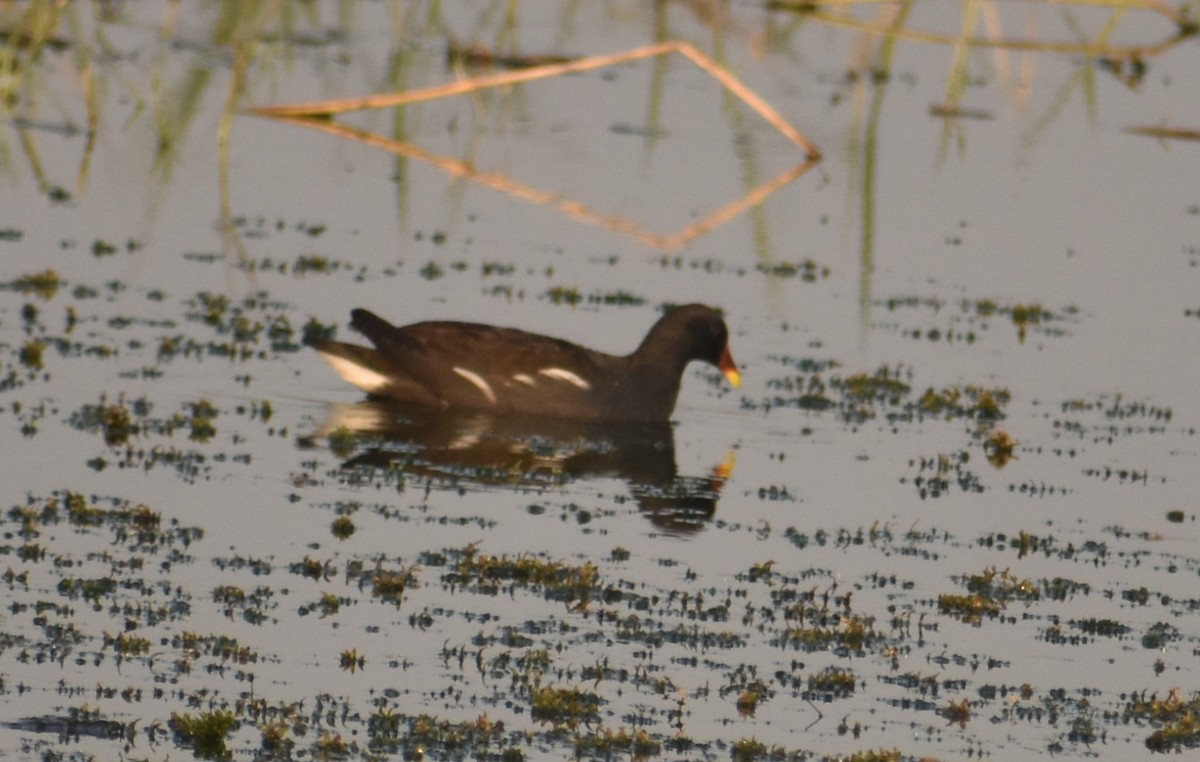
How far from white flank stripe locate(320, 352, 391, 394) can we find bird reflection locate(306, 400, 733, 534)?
0.13m

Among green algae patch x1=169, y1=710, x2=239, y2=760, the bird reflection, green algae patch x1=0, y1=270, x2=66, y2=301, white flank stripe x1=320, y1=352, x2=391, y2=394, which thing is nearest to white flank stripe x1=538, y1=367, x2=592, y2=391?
the bird reflection

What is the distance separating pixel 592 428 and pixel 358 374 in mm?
1528

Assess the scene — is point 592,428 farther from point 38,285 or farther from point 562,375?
point 38,285

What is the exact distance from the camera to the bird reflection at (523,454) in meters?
13.6

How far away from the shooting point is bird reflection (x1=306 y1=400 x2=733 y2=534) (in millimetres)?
13648

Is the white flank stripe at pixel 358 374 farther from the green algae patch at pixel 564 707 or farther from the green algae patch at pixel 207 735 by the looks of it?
the green algae patch at pixel 207 735

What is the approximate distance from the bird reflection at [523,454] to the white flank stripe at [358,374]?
13cm

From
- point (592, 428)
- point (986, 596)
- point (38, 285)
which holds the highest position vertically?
point (38, 285)

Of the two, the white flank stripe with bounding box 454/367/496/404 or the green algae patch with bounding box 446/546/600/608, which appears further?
the white flank stripe with bounding box 454/367/496/404

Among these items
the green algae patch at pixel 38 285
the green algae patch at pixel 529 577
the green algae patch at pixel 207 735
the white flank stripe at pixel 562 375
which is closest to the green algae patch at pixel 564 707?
the green algae patch at pixel 207 735

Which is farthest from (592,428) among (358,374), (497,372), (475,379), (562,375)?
(358,374)

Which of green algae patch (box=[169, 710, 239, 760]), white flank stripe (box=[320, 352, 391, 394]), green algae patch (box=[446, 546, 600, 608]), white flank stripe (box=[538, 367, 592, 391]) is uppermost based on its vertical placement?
white flank stripe (box=[538, 367, 592, 391])

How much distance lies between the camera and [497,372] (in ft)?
51.2

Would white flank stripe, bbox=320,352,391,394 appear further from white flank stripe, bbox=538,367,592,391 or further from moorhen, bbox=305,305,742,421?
white flank stripe, bbox=538,367,592,391
